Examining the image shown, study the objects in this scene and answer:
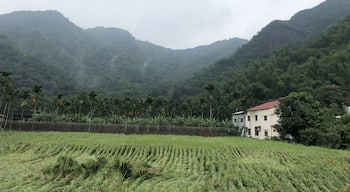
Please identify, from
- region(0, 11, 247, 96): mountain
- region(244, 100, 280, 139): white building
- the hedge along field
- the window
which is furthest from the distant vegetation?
the hedge along field

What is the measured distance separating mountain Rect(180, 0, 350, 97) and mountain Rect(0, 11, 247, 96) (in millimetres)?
12822

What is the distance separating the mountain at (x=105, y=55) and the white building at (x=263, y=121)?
45.6m

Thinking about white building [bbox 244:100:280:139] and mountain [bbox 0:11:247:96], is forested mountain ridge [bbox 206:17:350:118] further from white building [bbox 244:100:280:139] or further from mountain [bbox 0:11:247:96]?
mountain [bbox 0:11:247:96]

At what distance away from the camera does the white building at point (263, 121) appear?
1422 inches

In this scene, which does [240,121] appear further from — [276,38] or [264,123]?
[276,38]

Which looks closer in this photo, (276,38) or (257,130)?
(257,130)

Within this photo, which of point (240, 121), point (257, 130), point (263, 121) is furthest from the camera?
point (240, 121)

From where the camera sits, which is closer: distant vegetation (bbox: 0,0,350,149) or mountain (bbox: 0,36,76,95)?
distant vegetation (bbox: 0,0,350,149)

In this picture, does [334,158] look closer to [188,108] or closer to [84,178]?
[84,178]

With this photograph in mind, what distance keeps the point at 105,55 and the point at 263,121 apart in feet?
323

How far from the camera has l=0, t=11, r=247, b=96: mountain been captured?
92.7 meters

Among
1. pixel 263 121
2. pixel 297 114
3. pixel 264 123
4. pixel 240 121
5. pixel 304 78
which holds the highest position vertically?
pixel 304 78

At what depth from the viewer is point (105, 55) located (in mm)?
124062

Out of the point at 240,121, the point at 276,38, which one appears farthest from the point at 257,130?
the point at 276,38
